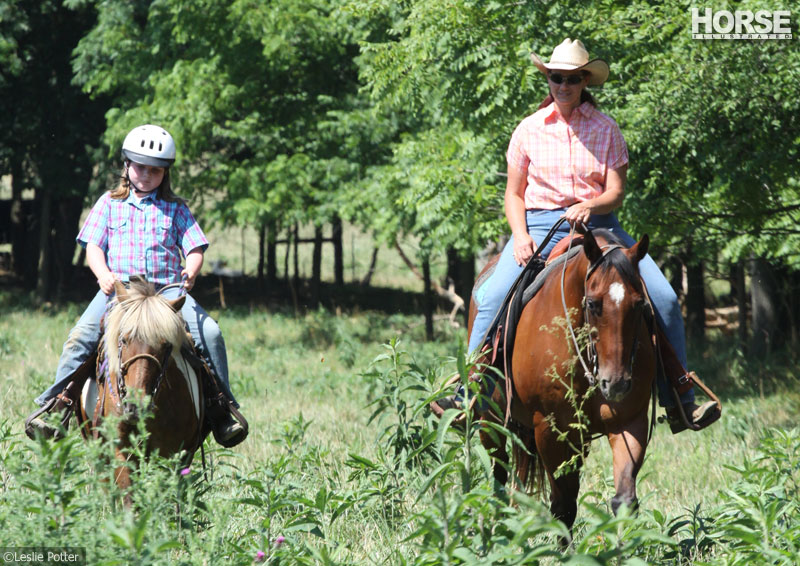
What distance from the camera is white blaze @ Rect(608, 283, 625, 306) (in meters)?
4.87

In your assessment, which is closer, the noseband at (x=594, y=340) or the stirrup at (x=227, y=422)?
the noseband at (x=594, y=340)

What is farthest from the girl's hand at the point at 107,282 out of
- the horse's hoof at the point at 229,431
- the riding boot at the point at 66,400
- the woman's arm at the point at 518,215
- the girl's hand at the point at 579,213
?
the girl's hand at the point at 579,213

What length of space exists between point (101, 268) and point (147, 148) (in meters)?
0.84

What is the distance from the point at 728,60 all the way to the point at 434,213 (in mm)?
5126

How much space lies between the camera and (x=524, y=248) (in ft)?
19.2

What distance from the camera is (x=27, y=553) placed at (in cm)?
338

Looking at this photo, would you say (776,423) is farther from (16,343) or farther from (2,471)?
(16,343)

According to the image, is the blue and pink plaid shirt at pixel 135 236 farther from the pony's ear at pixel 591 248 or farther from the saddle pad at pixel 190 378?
the pony's ear at pixel 591 248

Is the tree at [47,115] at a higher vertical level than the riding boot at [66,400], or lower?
higher

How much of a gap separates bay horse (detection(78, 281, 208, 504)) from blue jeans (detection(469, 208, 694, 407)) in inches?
72.0

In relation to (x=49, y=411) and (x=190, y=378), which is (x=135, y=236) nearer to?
(x=190, y=378)

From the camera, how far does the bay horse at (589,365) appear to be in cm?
487

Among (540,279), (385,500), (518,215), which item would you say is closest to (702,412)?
(540,279)

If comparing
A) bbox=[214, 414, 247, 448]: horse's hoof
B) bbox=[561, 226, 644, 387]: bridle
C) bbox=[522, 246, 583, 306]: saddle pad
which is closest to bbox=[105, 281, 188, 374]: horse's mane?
bbox=[214, 414, 247, 448]: horse's hoof
